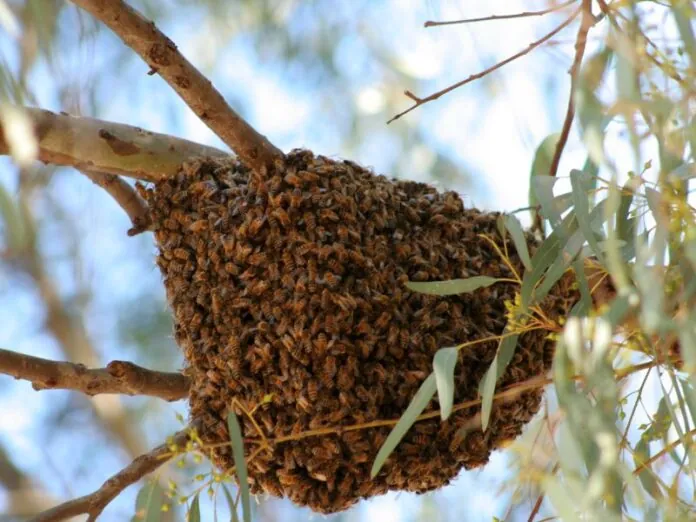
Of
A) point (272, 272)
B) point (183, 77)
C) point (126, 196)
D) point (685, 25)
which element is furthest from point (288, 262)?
point (685, 25)

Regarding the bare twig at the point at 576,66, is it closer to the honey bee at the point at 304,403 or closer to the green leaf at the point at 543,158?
the green leaf at the point at 543,158

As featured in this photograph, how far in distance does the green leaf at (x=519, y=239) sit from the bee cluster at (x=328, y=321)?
12 centimetres

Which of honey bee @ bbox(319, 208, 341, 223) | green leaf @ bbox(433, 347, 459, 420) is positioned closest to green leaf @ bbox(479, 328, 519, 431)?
green leaf @ bbox(433, 347, 459, 420)

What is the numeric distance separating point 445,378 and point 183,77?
57 cm

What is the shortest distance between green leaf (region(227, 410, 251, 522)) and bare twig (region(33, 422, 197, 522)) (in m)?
0.10

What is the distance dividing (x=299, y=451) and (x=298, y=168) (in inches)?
16.7

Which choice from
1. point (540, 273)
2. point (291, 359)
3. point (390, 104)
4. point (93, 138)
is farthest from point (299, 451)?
point (390, 104)

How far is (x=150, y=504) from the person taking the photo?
1.44 metres

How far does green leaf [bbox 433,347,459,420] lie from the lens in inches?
50.5

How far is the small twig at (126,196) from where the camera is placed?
1.80 meters

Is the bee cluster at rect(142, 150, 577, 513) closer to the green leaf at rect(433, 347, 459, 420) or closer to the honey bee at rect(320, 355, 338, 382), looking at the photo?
the honey bee at rect(320, 355, 338, 382)

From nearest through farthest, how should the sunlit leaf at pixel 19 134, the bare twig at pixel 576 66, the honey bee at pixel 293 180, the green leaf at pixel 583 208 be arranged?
the sunlit leaf at pixel 19 134 < the green leaf at pixel 583 208 < the bare twig at pixel 576 66 < the honey bee at pixel 293 180

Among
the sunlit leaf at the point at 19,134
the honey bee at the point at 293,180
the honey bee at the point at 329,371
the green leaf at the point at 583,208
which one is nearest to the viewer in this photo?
the sunlit leaf at the point at 19,134

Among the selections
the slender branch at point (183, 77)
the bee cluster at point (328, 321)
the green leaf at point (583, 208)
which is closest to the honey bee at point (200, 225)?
the bee cluster at point (328, 321)
